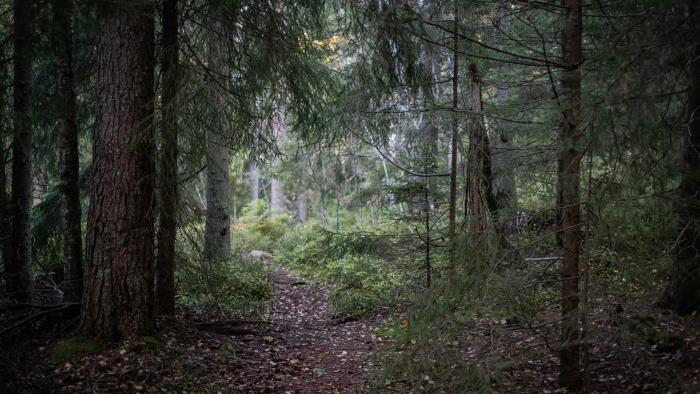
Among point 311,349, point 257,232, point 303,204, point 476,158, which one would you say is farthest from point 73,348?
point 303,204

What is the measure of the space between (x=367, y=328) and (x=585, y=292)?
498 cm

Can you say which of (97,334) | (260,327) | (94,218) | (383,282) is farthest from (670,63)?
(383,282)

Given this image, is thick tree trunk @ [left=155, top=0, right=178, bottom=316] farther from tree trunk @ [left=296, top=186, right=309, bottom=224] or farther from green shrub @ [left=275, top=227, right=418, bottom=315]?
tree trunk @ [left=296, top=186, right=309, bottom=224]

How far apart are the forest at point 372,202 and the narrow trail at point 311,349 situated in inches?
1.9

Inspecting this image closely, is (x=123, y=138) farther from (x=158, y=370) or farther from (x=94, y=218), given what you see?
(x=158, y=370)

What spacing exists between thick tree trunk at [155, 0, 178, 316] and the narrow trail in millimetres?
1465

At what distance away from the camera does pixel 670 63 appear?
355 cm

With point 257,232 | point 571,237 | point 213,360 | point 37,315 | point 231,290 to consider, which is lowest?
point 213,360

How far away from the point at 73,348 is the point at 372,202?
5486mm

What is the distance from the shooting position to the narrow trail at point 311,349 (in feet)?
21.7

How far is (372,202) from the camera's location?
382 inches

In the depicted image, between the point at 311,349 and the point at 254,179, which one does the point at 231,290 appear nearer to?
the point at 311,349

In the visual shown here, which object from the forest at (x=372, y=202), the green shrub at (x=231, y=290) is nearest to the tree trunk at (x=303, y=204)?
the green shrub at (x=231, y=290)

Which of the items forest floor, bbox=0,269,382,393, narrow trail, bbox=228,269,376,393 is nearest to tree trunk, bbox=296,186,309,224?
narrow trail, bbox=228,269,376,393
